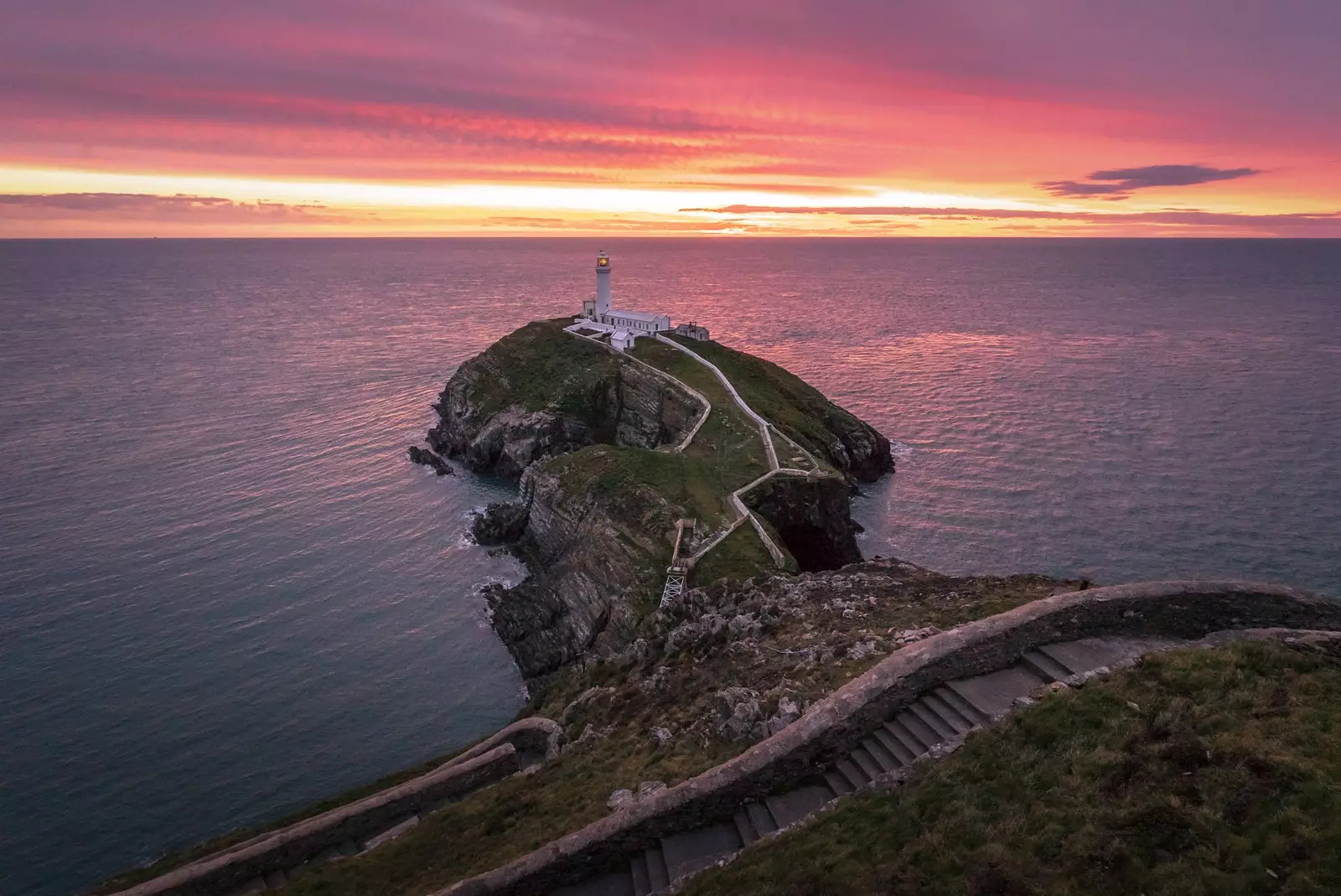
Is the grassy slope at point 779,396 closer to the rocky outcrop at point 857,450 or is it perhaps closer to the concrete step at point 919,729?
the rocky outcrop at point 857,450

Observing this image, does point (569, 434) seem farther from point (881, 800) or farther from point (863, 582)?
point (881, 800)

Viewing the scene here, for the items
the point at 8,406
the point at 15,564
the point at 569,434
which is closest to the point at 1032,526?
the point at 569,434

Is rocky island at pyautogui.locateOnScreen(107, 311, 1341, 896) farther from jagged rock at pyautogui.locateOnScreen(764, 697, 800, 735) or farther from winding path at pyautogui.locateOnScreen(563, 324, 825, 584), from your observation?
winding path at pyautogui.locateOnScreen(563, 324, 825, 584)

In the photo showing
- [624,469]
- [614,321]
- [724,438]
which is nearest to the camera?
[624,469]

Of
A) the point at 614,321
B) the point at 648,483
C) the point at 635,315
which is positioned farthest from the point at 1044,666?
the point at 614,321

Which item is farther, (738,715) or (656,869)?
(738,715)

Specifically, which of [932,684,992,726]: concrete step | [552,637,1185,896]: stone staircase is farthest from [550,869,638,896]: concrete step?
[932,684,992,726]: concrete step

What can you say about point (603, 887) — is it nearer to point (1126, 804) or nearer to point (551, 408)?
point (1126, 804)
